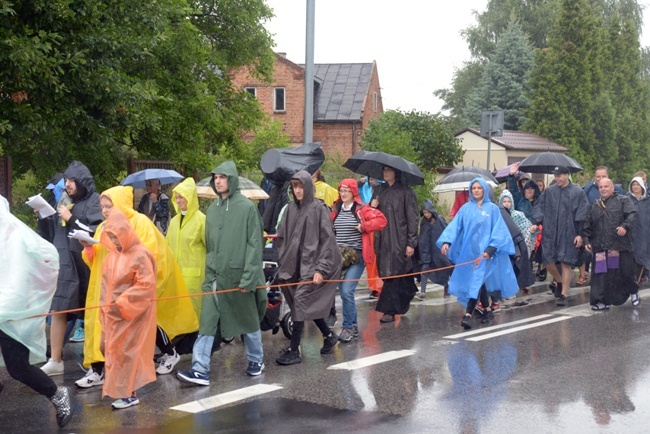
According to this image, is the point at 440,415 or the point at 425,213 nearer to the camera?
the point at 440,415

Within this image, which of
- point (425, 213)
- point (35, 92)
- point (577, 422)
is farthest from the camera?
point (425, 213)

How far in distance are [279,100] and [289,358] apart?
42.3 meters

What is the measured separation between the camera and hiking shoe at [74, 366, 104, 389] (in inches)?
322

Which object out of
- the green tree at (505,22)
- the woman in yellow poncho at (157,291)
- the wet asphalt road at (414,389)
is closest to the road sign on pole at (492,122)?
the wet asphalt road at (414,389)

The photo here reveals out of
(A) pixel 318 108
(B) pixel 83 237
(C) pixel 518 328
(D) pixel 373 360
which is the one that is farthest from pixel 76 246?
(A) pixel 318 108

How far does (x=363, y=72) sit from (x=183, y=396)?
1836 inches

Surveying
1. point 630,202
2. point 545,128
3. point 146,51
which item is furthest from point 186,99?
point 545,128

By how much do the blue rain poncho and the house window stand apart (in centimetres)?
3949

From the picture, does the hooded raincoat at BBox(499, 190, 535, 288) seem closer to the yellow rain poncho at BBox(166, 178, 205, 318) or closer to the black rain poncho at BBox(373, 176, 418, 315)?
the black rain poncho at BBox(373, 176, 418, 315)

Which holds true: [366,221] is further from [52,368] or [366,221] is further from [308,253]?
[52,368]

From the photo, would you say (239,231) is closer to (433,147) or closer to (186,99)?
(186,99)

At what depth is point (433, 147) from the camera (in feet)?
106

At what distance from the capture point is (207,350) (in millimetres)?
8352

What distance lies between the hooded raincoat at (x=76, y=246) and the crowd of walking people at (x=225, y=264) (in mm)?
13
